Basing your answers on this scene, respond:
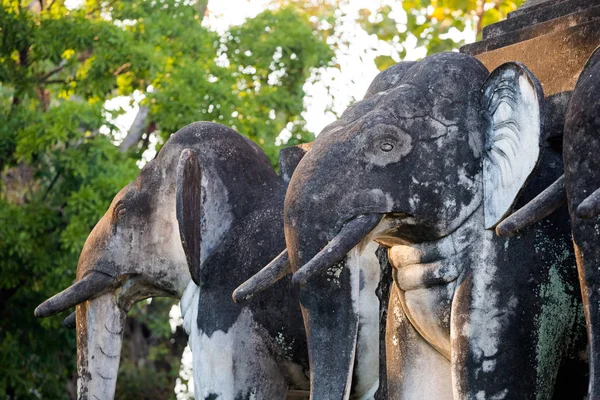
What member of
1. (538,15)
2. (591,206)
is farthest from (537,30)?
(591,206)

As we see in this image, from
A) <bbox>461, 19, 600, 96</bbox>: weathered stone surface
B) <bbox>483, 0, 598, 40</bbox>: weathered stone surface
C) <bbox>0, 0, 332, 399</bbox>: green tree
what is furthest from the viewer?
<bbox>0, 0, 332, 399</bbox>: green tree

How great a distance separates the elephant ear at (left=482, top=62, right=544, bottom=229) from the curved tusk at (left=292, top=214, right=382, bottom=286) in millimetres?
370

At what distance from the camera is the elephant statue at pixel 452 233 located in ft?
13.5

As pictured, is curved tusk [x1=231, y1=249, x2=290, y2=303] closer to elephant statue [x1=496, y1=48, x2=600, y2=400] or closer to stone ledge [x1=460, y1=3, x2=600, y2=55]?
elephant statue [x1=496, y1=48, x2=600, y2=400]

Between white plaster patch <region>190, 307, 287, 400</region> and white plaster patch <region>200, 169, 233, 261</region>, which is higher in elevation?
white plaster patch <region>200, 169, 233, 261</region>

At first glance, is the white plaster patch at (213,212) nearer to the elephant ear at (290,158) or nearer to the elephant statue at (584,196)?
the elephant ear at (290,158)

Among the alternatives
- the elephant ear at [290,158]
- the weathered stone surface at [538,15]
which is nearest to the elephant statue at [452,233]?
the weathered stone surface at [538,15]

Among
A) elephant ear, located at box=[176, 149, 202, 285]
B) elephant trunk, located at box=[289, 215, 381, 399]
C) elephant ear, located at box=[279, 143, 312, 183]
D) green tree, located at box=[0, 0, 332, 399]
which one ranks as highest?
green tree, located at box=[0, 0, 332, 399]

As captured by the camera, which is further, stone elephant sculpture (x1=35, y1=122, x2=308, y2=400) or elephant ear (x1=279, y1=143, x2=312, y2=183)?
elephant ear (x1=279, y1=143, x2=312, y2=183)

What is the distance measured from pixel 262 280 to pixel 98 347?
1.70 meters

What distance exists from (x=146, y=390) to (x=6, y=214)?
395 cm

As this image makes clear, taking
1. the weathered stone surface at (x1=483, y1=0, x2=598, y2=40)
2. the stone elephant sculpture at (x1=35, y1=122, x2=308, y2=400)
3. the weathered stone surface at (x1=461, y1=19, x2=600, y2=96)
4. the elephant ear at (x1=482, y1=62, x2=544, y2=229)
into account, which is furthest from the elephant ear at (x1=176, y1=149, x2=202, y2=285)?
the elephant ear at (x1=482, y1=62, x2=544, y2=229)

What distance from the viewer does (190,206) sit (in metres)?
5.48

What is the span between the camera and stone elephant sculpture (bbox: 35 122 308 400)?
5340 millimetres
